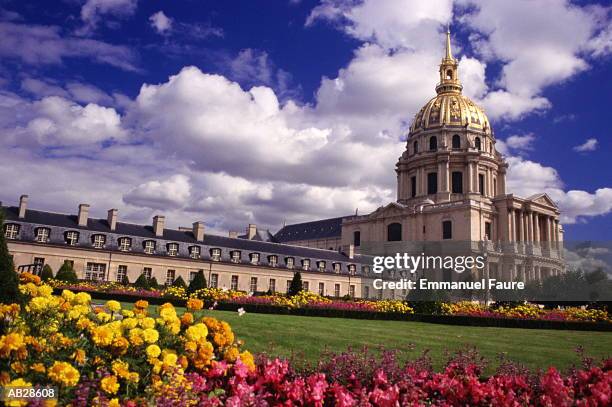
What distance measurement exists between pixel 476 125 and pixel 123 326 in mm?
85298

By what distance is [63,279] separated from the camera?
32406 mm

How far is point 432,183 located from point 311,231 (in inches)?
1207

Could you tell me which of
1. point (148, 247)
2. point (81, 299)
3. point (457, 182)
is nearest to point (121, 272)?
point (148, 247)

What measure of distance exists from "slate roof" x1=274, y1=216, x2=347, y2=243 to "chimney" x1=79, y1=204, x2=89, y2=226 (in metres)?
57.8

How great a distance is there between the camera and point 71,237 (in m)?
42.1

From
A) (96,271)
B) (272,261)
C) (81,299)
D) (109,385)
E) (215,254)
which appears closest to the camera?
(109,385)

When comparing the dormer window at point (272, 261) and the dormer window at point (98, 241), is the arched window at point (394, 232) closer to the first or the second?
the dormer window at point (272, 261)

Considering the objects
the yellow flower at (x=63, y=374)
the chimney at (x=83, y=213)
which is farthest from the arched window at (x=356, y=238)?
the yellow flower at (x=63, y=374)

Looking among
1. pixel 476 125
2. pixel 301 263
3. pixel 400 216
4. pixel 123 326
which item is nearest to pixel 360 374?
pixel 123 326

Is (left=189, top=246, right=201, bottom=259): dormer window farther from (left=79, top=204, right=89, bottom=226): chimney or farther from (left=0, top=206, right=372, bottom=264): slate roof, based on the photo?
(left=79, top=204, right=89, bottom=226): chimney

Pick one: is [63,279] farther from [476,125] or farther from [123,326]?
[476,125]

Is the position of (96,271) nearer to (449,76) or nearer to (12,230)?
(12,230)

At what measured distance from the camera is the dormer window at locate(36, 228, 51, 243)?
40.5m

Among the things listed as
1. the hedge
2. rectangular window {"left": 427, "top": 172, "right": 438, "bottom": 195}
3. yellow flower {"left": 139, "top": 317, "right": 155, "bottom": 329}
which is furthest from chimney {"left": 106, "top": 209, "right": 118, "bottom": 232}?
rectangular window {"left": 427, "top": 172, "right": 438, "bottom": 195}
